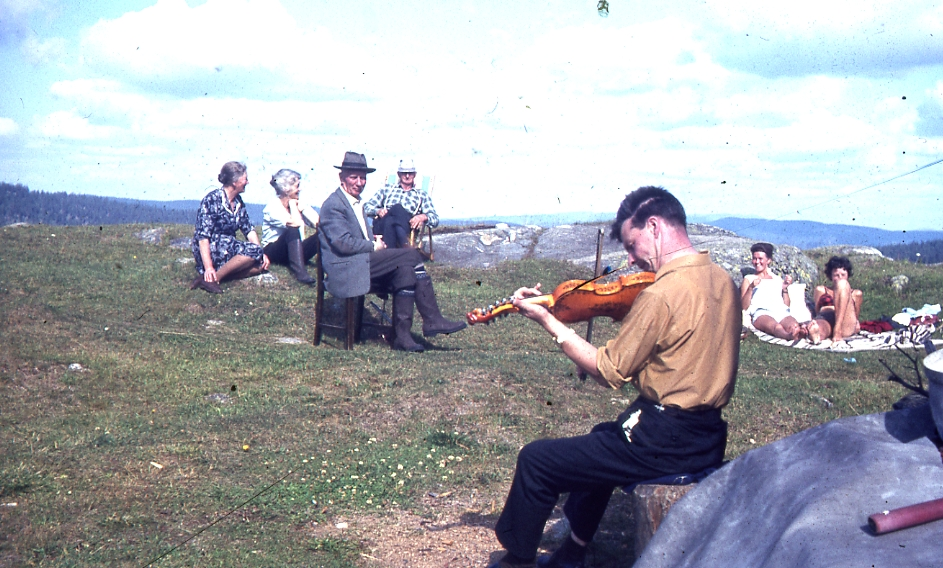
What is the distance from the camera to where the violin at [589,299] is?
4.61 meters

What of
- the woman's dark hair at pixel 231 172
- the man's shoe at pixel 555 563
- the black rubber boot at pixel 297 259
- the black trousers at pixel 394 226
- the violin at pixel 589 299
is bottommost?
the man's shoe at pixel 555 563

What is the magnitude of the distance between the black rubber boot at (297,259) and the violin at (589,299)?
329 inches

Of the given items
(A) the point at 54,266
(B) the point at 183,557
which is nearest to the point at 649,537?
(B) the point at 183,557

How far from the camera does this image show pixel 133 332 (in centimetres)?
923

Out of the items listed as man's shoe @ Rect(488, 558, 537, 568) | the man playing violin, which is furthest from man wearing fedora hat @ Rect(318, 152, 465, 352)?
the man playing violin

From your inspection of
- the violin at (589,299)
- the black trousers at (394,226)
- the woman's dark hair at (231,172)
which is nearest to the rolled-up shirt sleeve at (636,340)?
the violin at (589,299)

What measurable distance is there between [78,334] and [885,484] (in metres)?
8.03

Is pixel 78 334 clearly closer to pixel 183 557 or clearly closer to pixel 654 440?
pixel 183 557

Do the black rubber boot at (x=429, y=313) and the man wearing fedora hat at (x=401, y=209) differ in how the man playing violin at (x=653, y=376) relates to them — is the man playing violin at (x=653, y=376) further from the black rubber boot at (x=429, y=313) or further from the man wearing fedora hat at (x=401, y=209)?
the man wearing fedora hat at (x=401, y=209)

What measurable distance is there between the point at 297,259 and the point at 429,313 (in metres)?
3.99

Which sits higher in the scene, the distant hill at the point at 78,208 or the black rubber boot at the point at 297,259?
the distant hill at the point at 78,208

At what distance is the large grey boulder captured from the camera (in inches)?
96.6

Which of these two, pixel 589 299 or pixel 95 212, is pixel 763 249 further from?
pixel 95 212

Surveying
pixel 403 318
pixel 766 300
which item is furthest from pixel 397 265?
pixel 766 300
